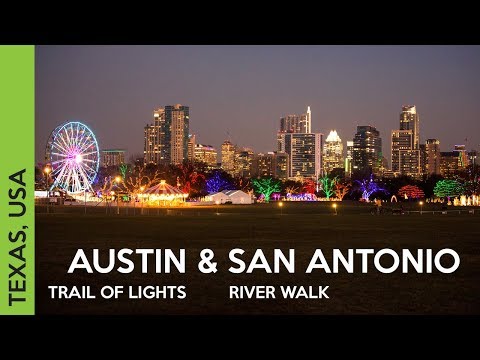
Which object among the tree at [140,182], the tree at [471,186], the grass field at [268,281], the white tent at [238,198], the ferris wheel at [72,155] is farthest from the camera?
the tree at [471,186]

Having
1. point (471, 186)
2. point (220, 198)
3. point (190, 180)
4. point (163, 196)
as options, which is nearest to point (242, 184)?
point (190, 180)

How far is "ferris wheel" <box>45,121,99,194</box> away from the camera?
54.4 metres

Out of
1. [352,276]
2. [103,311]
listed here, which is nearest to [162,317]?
[103,311]

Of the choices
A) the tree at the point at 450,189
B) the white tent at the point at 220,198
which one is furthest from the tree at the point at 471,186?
the white tent at the point at 220,198

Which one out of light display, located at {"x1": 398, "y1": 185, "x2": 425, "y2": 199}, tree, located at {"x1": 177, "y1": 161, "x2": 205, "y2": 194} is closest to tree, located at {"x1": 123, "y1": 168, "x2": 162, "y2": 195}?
tree, located at {"x1": 177, "y1": 161, "x2": 205, "y2": 194}

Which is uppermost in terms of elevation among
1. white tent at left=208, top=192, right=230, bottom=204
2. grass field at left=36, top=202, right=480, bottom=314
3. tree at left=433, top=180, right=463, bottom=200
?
tree at left=433, top=180, right=463, bottom=200

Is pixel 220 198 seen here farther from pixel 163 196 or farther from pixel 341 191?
pixel 341 191

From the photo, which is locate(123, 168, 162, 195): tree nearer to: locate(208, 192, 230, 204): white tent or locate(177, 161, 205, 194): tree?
locate(177, 161, 205, 194): tree

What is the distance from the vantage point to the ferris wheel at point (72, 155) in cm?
5441

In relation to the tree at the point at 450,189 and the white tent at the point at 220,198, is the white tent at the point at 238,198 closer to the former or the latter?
the white tent at the point at 220,198

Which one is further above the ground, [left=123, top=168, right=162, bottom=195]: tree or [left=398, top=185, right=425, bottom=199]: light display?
[left=123, top=168, right=162, bottom=195]: tree

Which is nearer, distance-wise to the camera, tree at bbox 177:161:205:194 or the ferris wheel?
the ferris wheel

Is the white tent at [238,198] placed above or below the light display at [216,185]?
below
